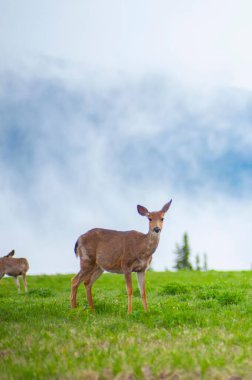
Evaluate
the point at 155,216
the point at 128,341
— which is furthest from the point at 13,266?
the point at 128,341

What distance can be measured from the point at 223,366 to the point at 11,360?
3721 mm

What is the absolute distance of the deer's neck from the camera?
52.8 feet

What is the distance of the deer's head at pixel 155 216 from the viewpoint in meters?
16.0

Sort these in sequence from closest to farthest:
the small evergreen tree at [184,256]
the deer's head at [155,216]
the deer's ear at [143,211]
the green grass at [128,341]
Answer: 1. the green grass at [128,341]
2. the deer's head at [155,216]
3. the deer's ear at [143,211]
4. the small evergreen tree at [184,256]

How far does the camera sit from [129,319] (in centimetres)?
1397

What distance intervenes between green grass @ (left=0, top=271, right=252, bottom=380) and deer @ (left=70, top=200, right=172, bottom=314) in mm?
919

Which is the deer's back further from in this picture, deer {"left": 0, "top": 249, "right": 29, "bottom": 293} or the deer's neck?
deer {"left": 0, "top": 249, "right": 29, "bottom": 293}

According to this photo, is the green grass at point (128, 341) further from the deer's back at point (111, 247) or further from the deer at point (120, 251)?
the deer's back at point (111, 247)

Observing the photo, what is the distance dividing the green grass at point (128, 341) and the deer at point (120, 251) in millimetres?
919

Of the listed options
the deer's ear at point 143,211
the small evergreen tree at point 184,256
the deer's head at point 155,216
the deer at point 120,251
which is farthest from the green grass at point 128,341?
the small evergreen tree at point 184,256

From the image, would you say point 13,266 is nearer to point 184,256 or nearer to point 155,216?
point 155,216

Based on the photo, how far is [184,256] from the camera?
7431 cm

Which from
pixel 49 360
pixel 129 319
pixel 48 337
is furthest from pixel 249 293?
pixel 49 360

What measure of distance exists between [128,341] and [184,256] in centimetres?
6424
